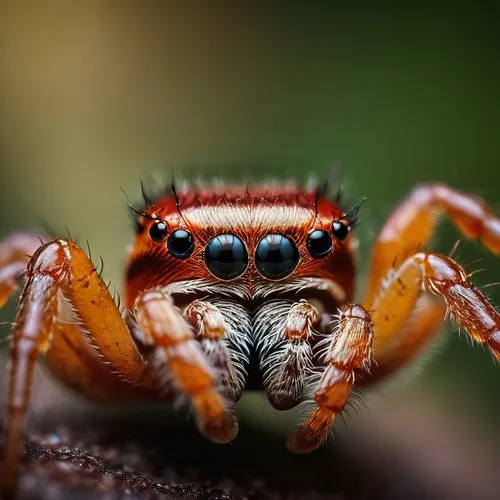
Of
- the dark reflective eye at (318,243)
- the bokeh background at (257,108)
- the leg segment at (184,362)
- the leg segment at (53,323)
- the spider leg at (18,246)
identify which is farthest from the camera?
the bokeh background at (257,108)

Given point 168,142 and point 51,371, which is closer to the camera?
point 51,371

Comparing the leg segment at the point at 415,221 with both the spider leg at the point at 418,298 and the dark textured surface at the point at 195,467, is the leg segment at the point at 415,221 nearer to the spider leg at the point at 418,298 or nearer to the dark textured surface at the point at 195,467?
the spider leg at the point at 418,298

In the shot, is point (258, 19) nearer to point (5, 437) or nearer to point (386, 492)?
point (386, 492)

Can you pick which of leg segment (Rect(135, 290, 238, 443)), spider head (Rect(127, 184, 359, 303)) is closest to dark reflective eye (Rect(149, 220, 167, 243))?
spider head (Rect(127, 184, 359, 303))

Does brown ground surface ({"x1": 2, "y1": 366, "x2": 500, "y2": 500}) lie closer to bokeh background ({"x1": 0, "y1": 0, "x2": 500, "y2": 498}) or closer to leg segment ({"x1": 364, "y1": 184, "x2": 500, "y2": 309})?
leg segment ({"x1": 364, "y1": 184, "x2": 500, "y2": 309})

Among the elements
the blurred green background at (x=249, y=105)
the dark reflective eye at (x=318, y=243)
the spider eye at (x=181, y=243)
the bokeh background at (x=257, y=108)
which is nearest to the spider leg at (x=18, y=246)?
the spider eye at (x=181, y=243)

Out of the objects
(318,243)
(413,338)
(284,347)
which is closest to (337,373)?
(284,347)

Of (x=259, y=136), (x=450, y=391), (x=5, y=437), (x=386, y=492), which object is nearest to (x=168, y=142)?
(x=259, y=136)
